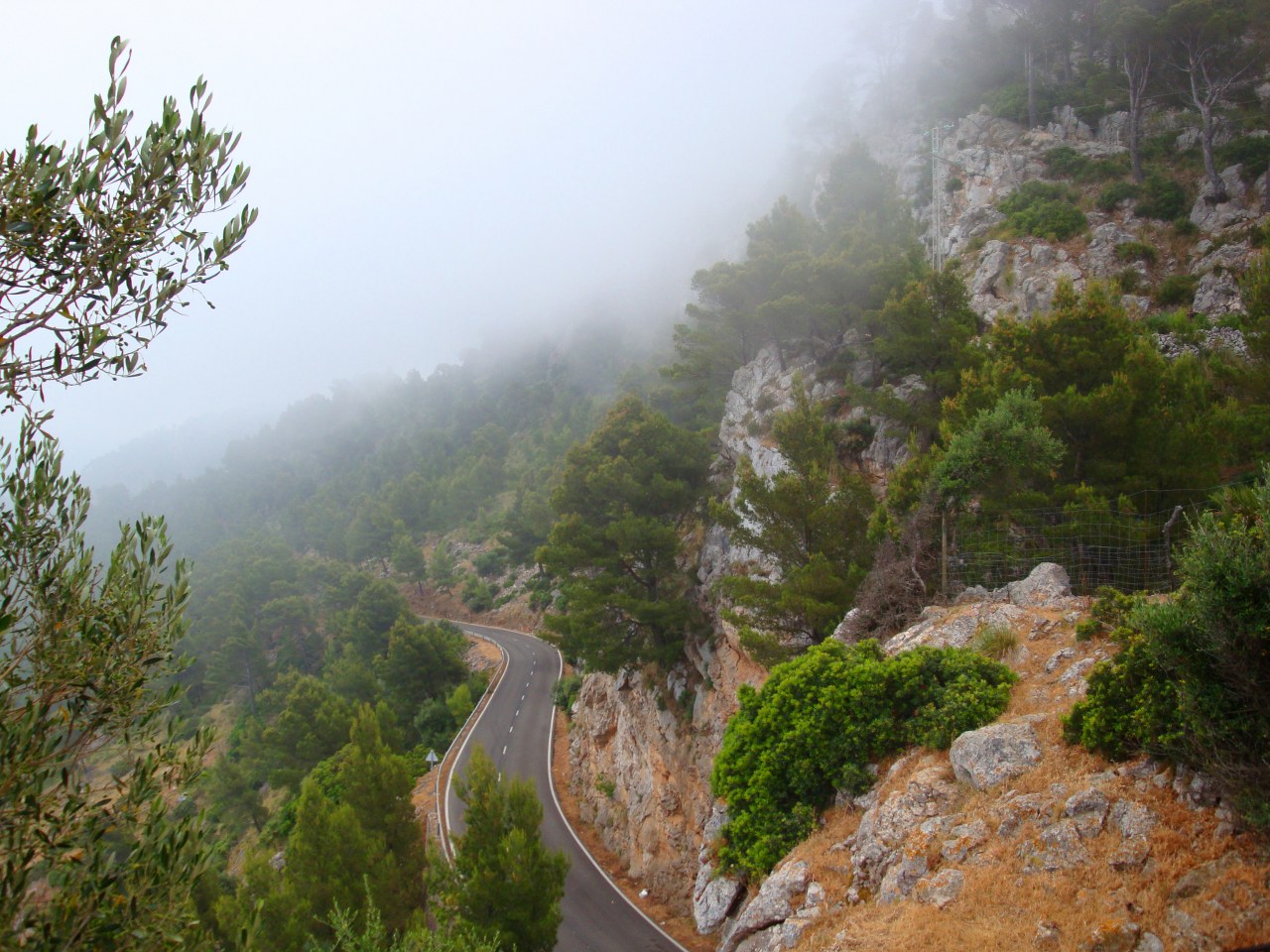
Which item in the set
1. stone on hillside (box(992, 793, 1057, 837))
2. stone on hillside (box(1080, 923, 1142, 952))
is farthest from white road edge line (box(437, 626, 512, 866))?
stone on hillside (box(1080, 923, 1142, 952))

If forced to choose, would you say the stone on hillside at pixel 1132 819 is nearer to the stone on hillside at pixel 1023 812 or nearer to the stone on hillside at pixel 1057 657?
the stone on hillside at pixel 1023 812

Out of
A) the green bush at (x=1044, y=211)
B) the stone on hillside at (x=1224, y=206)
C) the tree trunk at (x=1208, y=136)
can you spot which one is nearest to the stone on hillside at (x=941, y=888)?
the green bush at (x=1044, y=211)

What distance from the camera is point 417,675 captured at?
117 ft

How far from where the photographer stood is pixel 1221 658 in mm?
5078

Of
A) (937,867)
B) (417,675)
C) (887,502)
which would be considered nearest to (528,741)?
(417,675)

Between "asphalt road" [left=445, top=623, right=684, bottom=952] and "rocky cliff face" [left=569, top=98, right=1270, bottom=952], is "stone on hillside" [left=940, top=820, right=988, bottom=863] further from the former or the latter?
"asphalt road" [left=445, top=623, right=684, bottom=952]

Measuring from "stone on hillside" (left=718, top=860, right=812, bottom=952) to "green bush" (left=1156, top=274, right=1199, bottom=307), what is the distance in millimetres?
24766

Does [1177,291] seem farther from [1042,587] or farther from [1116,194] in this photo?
[1042,587]

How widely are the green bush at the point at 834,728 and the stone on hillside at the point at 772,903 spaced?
2.54 feet

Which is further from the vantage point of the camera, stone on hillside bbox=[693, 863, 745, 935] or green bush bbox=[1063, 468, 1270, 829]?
stone on hillside bbox=[693, 863, 745, 935]

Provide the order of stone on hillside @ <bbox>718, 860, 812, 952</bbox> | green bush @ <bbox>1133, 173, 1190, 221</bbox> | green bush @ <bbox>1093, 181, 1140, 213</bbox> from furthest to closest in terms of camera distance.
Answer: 1. green bush @ <bbox>1093, 181, 1140, 213</bbox>
2. green bush @ <bbox>1133, 173, 1190, 221</bbox>
3. stone on hillside @ <bbox>718, 860, 812, 952</bbox>

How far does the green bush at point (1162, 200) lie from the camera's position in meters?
26.8

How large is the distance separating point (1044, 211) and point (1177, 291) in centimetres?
748

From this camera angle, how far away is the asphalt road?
54.3 feet
